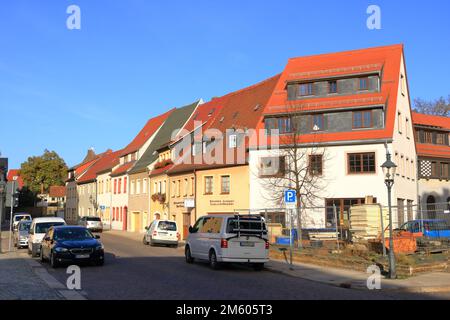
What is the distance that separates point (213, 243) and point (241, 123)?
73.9 ft

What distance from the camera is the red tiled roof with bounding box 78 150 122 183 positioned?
218 ft

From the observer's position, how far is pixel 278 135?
3697cm

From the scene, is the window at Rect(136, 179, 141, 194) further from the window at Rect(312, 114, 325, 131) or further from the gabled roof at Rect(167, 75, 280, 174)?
the window at Rect(312, 114, 325, 131)

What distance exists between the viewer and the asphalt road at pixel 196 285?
12.0m

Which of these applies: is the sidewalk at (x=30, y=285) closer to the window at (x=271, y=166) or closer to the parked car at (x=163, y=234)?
the parked car at (x=163, y=234)

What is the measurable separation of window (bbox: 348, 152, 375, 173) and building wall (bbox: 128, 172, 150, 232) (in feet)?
74.3

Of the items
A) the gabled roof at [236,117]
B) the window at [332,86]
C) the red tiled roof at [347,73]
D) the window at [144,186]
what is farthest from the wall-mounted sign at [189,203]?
the window at [332,86]

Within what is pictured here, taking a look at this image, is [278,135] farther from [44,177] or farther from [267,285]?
[44,177]

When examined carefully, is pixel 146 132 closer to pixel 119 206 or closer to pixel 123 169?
pixel 123 169

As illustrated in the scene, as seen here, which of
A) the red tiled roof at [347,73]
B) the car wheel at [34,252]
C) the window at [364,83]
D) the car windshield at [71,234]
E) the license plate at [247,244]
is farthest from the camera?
the window at [364,83]

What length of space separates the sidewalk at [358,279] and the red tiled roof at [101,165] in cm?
4756

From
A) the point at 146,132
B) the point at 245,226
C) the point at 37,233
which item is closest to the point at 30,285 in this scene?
the point at 245,226

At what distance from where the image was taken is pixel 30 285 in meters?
13.4
